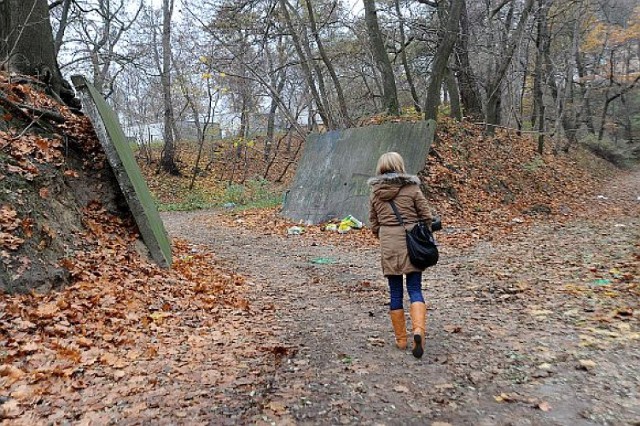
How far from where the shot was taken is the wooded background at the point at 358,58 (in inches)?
558

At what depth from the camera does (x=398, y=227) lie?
14.2 ft

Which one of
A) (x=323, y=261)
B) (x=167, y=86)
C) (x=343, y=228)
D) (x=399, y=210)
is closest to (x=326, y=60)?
(x=343, y=228)

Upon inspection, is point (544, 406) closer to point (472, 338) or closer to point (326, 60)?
point (472, 338)

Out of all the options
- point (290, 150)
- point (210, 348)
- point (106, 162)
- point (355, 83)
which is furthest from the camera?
point (290, 150)

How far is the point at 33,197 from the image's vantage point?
215 inches

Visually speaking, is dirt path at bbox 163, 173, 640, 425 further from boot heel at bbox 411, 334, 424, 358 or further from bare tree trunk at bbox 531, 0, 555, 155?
bare tree trunk at bbox 531, 0, 555, 155

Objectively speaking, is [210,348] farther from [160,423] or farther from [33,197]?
[33,197]

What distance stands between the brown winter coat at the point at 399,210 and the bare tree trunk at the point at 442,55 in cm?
984

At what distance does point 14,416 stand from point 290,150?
31.8 meters

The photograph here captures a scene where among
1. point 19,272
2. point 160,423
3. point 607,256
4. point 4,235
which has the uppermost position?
point 4,235

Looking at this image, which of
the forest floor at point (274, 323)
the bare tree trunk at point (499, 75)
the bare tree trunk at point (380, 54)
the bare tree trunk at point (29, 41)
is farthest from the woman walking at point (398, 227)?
the bare tree trunk at point (499, 75)

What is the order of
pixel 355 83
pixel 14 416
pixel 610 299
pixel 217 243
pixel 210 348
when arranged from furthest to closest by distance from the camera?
pixel 355 83, pixel 217 243, pixel 610 299, pixel 210 348, pixel 14 416

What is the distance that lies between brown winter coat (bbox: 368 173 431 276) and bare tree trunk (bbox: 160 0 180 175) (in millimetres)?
17524

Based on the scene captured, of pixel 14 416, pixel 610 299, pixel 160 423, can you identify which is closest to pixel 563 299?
pixel 610 299
